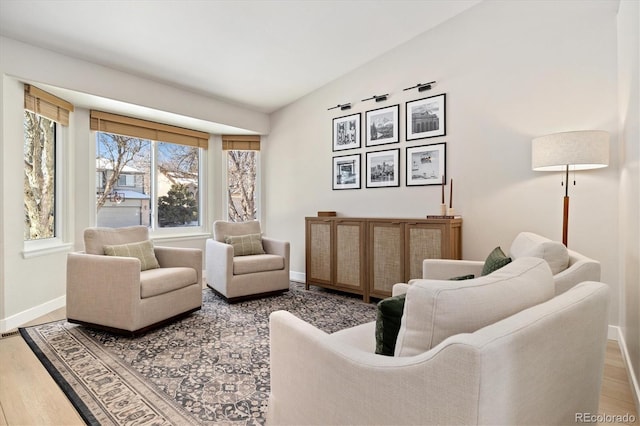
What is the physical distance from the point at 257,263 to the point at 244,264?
15 cm

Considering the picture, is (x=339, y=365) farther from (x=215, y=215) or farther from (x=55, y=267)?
(x=215, y=215)

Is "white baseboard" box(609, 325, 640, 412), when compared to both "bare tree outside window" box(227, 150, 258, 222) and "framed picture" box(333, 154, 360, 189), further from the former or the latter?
"bare tree outside window" box(227, 150, 258, 222)

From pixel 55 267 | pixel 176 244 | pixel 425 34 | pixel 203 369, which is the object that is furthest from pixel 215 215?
pixel 425 34

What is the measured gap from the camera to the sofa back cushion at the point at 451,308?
0.90m

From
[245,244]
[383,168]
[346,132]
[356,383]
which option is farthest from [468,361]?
[346,132]

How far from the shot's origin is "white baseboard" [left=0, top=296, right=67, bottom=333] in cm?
296

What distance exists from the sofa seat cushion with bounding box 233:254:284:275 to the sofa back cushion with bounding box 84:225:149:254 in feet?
3.23

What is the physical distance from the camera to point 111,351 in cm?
250

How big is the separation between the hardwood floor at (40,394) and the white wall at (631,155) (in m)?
0.14

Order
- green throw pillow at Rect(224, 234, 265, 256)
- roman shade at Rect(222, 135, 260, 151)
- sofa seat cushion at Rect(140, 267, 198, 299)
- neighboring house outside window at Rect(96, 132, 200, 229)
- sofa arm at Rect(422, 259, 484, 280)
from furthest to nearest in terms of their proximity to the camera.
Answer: roman shade at Rect(222, 135, 260, 151)
neighboring house outside window at Rect(96, 132, 200, 229)
green throw pillow at Rect(224, 234, 265, 256)
sofa seat cushion at Rect(140, 267, 198, 299)
sofa arm at Rect(422, 259, 484, 280)

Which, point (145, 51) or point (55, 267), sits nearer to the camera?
point (145, 51)

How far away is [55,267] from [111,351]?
1.71 meters

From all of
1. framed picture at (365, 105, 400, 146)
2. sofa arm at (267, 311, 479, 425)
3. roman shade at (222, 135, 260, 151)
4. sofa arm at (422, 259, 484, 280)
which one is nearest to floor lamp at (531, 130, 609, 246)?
sofa arm at (422, 259, 484, 280)

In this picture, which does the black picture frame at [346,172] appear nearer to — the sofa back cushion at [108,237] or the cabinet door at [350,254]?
the cabinet door at [350,254]
